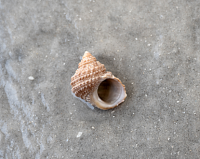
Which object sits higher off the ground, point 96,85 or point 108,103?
point 96,85

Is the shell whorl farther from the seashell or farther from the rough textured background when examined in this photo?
the rough textured background

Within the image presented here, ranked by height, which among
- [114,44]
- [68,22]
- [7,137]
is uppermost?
[68,22]

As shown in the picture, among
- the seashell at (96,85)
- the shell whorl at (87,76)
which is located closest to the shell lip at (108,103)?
the seashell at (96,85)

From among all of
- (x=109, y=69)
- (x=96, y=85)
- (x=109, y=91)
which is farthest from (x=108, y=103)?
(x=109, y=69)

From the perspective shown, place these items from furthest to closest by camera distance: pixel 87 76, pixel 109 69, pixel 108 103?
1. pixel 109 69
2. pixel 108 103
3. pixel 87 76

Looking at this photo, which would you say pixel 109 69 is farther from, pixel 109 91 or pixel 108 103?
pixel 108 103

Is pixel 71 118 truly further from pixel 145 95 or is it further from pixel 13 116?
pixel 145 95

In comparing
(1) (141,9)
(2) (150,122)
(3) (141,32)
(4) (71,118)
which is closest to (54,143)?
(4) (71,118)
